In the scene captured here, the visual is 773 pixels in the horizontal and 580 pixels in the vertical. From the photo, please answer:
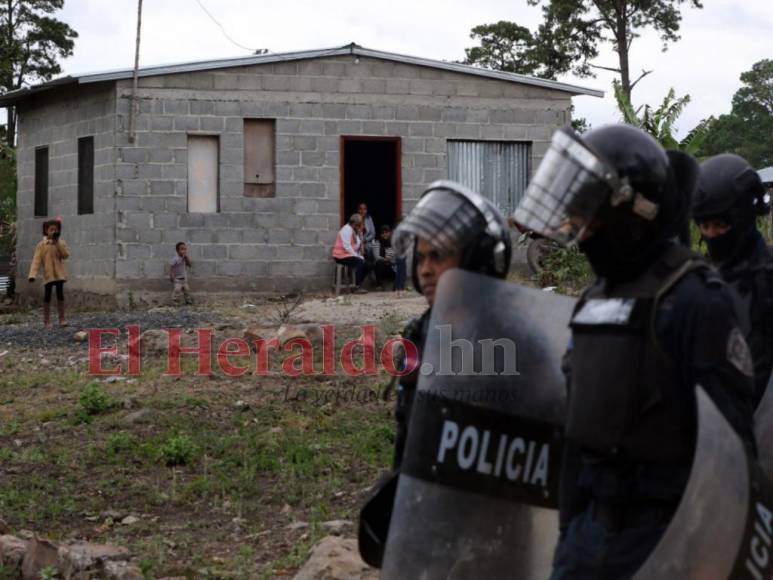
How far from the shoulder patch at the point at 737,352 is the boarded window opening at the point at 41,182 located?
20016 mm

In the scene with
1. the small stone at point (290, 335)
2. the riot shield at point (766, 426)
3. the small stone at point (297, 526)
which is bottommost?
the small stone at point (297, 526)

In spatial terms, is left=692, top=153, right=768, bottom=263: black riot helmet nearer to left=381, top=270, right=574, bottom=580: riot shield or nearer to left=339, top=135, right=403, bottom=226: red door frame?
left=381, top=270, right=574, bottom=580: riot shield

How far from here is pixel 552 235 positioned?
2.86 metres

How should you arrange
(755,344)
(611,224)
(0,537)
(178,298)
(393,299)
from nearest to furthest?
(611,224), (755,344), (0,537), (393,299), (178,298)

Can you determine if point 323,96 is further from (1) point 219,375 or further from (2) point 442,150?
(1) point 219,375

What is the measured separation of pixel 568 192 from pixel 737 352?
18.8 inches

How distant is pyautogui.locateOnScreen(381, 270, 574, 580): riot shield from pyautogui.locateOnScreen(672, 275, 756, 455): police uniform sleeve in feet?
1.99

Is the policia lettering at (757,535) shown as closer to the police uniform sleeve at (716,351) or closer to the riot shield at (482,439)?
the police uniform sleeve at (716,351)

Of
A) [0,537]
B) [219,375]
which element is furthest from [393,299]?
[0,537]

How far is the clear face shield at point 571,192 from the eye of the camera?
281cm

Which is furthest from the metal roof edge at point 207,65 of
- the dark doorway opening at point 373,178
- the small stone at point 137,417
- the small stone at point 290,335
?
the small stone at point 137,417

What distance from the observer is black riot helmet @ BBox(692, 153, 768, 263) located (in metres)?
4.98

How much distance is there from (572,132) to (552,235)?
232mm

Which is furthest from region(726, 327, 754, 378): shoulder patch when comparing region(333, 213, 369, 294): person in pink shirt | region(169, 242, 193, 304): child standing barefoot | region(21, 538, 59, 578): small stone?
region(169, 242, 193, 304): child standing barefoot
